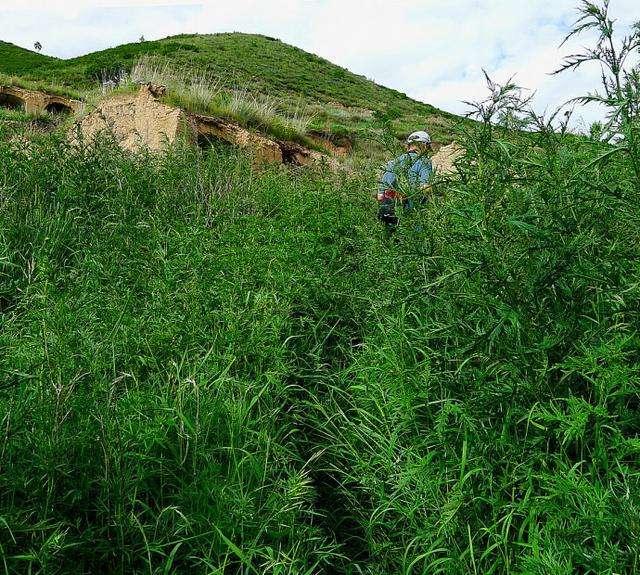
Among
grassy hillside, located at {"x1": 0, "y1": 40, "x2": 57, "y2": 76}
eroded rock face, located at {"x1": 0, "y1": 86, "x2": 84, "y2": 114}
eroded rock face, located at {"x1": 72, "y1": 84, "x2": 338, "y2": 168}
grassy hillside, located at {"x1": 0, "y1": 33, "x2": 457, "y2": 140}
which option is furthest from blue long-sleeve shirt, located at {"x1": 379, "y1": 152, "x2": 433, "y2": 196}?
grassy hillside, located at {"x1": 0, "y1": 40, "x2": 57, "y2": 76}

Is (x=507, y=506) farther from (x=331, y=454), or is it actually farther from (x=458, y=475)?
(x=331, y=454)

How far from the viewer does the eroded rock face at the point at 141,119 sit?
8.71m

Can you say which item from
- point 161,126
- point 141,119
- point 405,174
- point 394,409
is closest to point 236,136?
point 161,126

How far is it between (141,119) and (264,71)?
30526 millimetres

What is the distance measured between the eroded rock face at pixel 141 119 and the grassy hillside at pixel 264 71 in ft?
48.7

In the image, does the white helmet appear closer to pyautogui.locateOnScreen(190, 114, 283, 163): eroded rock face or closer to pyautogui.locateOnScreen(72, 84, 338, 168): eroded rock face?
pyautogui.locateOnScreen(72, 84, 338, 168): eroded rock face

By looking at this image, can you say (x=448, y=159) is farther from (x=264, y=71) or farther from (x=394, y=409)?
(x=264, y=71)

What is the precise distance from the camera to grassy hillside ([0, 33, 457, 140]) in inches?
1062

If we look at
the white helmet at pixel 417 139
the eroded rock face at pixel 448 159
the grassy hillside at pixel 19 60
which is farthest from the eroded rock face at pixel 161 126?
the grassy hillside at pixel 19 60

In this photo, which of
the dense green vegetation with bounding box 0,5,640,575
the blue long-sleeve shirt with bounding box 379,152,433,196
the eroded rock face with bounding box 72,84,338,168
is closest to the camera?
the dense green vegetation with bounding box 0,5,640,575

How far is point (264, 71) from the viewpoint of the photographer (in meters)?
37.8

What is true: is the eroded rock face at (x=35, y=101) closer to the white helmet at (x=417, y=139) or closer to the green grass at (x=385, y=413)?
the white helmet at (x=417, y=139)

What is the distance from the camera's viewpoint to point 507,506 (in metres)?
2.04

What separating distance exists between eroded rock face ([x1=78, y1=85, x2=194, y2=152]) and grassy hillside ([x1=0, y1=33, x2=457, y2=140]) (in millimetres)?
14830
